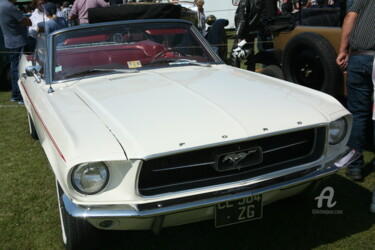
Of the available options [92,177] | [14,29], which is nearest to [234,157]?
[92,177]

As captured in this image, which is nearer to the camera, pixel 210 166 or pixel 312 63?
pixel 210 166

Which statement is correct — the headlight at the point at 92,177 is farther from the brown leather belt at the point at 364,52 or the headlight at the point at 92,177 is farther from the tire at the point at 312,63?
the tire at the point at 312,63

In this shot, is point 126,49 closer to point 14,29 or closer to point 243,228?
point 243,228

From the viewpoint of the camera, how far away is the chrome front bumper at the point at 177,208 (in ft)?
6.82

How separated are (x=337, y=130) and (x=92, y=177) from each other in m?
1.59

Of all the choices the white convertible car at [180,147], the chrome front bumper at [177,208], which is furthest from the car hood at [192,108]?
the chrome front bumper at [177,208]

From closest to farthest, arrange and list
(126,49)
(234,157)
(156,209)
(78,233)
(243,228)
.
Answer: (156,209) < (234,157) < (78,233) < (243,228) < (126,49)

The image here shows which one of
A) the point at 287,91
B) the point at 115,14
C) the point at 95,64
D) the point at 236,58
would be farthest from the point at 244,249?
the point at 115,14

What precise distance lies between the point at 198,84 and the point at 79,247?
142cm

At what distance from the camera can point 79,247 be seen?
2.48 meters

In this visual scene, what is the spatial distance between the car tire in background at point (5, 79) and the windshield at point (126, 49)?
4.91 m

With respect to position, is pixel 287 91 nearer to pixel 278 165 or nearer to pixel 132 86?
pixel 278 165

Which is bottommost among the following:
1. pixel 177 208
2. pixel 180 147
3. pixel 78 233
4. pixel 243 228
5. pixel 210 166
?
pixel 243 228

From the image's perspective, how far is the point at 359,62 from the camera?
3.24 m
